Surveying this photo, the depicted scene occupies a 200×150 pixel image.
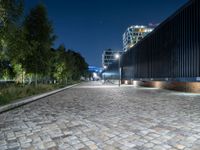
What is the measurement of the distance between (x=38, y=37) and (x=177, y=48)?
16.4 m

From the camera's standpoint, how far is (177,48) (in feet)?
74.1

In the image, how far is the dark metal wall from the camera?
19141 millimetres

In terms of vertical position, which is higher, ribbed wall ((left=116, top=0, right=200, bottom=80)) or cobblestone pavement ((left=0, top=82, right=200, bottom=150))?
ribbed wall ((left=116, top=0, right=200, bottom=80))

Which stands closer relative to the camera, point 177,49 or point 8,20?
point 8,20

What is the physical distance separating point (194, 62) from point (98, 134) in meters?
17.2

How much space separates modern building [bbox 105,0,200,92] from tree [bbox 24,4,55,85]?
15.5 m

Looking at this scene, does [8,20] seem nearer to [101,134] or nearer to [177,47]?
[101,134]

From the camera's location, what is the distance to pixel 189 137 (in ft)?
16.1

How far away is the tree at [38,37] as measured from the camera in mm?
20391

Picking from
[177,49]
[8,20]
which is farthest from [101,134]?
[177,49]

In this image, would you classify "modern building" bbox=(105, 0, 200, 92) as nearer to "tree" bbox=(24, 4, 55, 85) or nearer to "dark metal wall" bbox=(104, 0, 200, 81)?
"dark metal wall" bbox=(104, 0, 200, 81)

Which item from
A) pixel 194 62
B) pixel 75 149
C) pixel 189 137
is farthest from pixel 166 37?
pixel 75 149

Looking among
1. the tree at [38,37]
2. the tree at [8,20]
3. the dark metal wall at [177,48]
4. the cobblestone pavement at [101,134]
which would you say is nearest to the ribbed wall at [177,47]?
the dark metal wall at [177,48]

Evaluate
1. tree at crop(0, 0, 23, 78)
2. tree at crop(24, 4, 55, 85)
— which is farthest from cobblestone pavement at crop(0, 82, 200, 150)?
tree at crop(24, 4, 55, 85)
